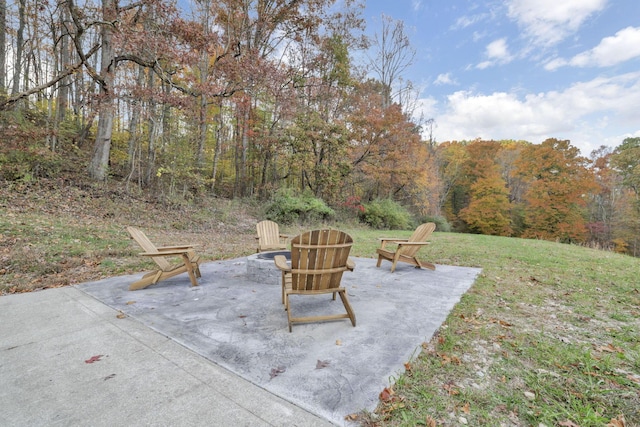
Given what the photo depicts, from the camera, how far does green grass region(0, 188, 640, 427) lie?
1668 millimetres

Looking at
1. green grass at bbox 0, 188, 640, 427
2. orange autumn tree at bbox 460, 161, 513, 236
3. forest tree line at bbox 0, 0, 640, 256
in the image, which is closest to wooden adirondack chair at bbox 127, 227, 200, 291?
green grass at bbox 0, 188, 640, 427

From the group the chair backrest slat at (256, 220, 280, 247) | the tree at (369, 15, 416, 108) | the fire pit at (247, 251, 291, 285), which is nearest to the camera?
the fire pit at (247, 251, 291, 285)

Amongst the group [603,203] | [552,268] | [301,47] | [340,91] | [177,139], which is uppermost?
[301,47]

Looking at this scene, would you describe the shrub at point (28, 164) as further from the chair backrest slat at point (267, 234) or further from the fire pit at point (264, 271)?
the fire pit at point (264, 271)

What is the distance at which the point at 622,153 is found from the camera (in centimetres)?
1828

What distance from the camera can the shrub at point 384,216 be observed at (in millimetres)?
15109

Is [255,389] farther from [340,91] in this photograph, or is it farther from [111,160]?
[340,91]

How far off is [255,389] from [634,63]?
12.8 m

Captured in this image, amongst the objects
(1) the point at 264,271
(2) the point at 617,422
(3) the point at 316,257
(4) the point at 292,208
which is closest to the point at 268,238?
(1) the point at 264,271

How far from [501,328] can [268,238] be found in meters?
3.66

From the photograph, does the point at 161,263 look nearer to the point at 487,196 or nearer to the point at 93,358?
the point at 93,358

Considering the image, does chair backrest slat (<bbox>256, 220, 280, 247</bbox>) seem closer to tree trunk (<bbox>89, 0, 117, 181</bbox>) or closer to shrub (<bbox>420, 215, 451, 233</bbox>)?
tree trunk (<bbox>89, 0, 117, 181</bbox>)

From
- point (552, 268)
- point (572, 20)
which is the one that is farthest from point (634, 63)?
point (552, 268)

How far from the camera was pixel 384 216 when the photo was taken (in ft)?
50.3
